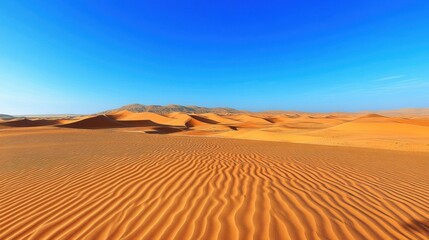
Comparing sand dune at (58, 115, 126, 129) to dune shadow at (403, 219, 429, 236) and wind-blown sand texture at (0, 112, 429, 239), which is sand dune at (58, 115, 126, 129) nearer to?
wind-blown sand texture at (0, 112, 429, 239)

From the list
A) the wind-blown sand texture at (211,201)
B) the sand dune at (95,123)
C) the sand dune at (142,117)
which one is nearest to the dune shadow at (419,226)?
the wind-blown sand texture at (211,201)

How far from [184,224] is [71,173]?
4347mm

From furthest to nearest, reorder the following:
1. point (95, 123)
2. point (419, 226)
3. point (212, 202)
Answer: point (95, 123) < point (212, 202) < point (419, 226)

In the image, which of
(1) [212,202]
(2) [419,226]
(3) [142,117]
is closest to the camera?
(2) [419,226]

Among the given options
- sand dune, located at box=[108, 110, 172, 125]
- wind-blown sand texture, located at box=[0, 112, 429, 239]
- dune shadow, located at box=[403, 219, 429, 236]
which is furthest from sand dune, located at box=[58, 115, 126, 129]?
dune shadow, located at box=[403, 219, 429, 236]

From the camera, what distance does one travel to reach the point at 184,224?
9.34 feet

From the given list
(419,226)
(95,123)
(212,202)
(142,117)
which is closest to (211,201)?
(212,202)

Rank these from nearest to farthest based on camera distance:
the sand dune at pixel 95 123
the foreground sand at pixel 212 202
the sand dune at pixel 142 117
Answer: the foreground sand at pixel 212 202, the sand dune at pixel 95 123, the sand dune at pixel 142 117

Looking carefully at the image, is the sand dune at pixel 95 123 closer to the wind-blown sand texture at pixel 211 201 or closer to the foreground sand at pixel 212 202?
the wind-blown sand texture at pixel 211 201

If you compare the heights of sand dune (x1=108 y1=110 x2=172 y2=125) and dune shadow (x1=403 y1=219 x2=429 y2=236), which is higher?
sand dune (x1=108 y1=110 x2=172 y2=125)

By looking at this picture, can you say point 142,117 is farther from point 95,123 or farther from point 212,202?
point 212,202

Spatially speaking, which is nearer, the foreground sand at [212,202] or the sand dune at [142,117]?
the foreground sand at [212,202]

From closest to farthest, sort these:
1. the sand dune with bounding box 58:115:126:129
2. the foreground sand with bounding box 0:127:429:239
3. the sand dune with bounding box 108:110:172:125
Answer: the foreground sand with bounding box 0:127:429:239
the sand dune with bounding box 58:115:126:129
the sand dune with bounding box 108:110:172:125

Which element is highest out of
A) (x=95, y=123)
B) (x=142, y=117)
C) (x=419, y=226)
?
(x=142, y=117)
